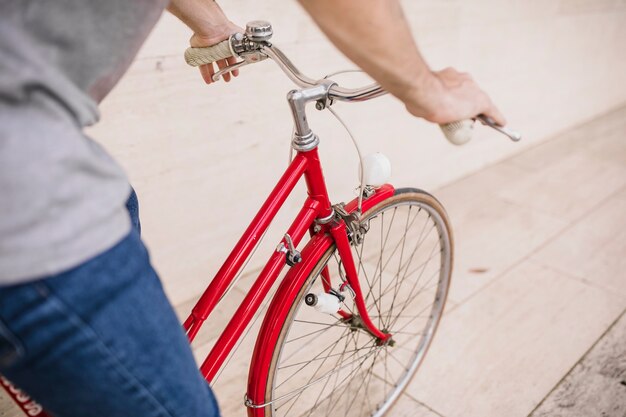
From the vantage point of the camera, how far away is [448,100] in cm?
76

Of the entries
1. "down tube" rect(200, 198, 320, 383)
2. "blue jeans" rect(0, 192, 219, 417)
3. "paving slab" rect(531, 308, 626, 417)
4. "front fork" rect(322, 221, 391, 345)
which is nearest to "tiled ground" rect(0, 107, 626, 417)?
"paving slab" rect(531, 308, 626, 417)

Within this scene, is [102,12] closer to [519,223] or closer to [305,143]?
[305,143]

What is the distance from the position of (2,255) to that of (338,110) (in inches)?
72.3

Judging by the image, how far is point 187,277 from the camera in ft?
6.28

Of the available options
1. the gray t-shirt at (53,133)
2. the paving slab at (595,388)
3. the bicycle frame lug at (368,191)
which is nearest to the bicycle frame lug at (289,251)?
the bicycle frame lug at (368,191)

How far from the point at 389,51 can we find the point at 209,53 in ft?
1.53

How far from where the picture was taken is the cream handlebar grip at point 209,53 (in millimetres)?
984

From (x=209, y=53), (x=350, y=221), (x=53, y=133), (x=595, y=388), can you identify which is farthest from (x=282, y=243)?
(x=595, y=388)

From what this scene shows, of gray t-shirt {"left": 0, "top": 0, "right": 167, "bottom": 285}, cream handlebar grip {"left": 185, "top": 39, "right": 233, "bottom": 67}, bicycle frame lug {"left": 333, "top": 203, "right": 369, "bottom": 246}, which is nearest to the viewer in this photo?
gray t-shirt {"left": 0, "top": 0, "right": 167, "bottom": 285}

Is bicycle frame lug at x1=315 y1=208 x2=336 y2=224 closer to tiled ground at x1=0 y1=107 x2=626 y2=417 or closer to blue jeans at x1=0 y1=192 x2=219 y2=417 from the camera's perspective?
blue jeans at x1=0 y1=192 x2=219 y2=417

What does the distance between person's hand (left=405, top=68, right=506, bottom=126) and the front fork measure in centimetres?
37

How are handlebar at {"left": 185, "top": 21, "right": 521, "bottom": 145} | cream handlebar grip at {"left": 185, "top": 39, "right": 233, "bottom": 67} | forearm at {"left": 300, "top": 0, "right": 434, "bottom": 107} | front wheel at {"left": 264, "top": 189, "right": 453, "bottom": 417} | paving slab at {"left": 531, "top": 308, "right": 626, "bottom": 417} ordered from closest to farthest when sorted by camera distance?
forearm at {"left": 300, "top": 0, "right": 434, "bottom": 107}, handlebar at {"left": 185, "top": 21, "right": 521, "bottom": 145}, cream handlebar grip at {"left": 185, "top": 39, "right": 233, "bottom": 67}, front wheel at {"left": 264, "top": 189, "right": 453, "bottom": 417}, paving slab at {"left": 531, "top": 308, "right": 626, "bottom": 417}

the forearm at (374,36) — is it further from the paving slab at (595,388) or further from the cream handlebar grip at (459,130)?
the paving slab at (595,388)

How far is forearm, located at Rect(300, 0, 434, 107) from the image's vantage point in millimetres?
614
